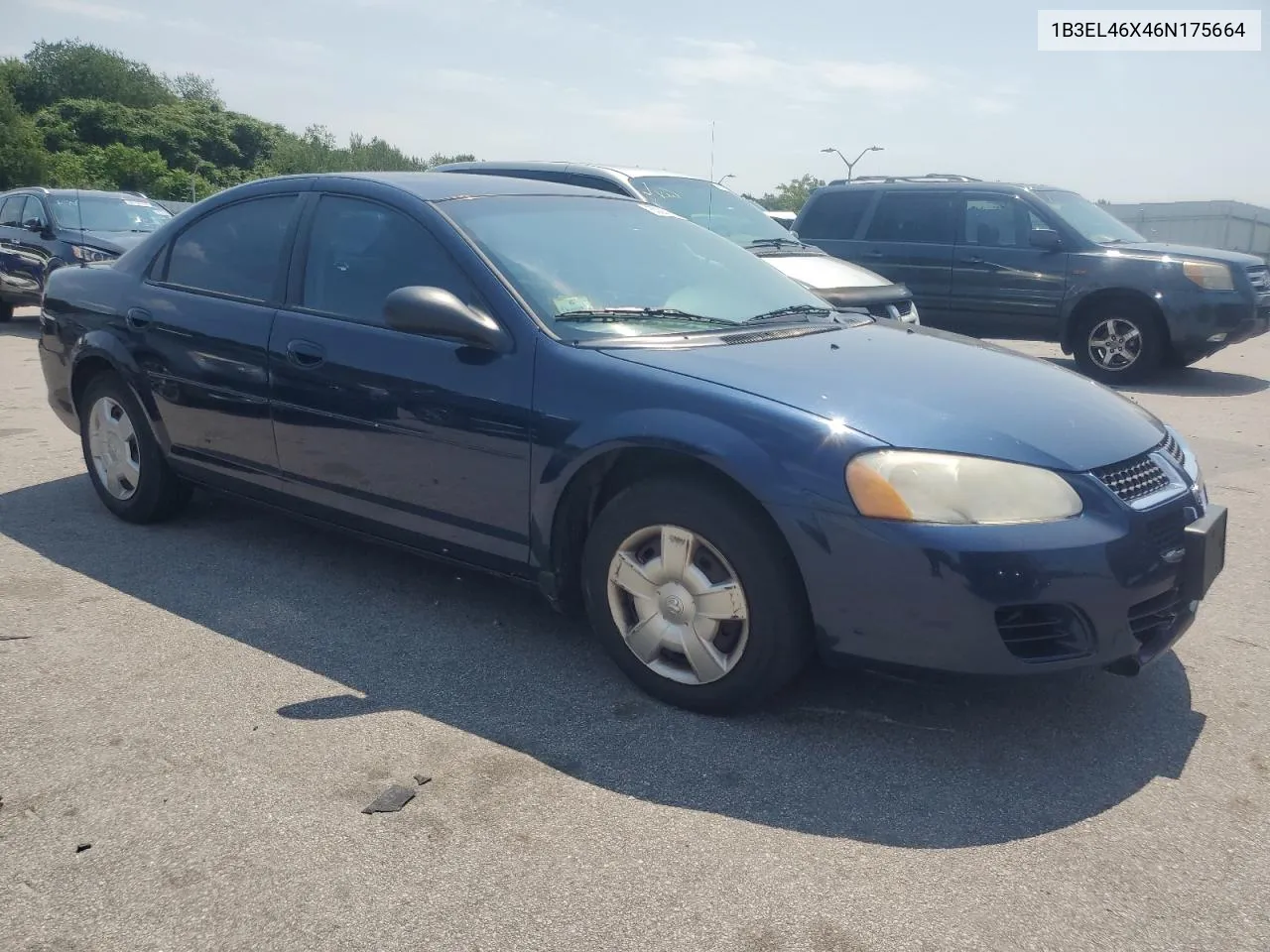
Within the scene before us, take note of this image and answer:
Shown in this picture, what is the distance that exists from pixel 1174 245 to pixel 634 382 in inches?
353

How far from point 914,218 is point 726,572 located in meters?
8.88

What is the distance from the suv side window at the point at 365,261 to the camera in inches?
153

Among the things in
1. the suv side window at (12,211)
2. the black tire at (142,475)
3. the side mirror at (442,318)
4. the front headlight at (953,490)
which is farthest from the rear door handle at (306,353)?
the suv side window at (12,211)

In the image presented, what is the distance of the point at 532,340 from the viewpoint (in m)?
3.55

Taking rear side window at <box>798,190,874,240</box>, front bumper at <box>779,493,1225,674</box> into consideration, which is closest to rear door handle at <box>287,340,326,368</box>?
front bumper at <box>779,493,1225,674</box>

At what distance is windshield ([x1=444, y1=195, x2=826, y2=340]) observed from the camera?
146 inches

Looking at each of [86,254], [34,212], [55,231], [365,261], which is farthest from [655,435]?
[34,212]

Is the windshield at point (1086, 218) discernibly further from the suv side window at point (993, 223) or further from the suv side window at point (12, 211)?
the suv side window at point (12, 211)

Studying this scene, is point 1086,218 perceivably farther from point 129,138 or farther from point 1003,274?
point 129,138

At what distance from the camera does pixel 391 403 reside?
383 cm

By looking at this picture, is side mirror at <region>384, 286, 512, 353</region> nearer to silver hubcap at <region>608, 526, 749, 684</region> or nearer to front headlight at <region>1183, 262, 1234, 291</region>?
silver hubcap at <region>608, 526, 749, 684</region>

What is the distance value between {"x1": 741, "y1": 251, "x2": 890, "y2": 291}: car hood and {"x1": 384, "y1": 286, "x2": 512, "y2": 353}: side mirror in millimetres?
4532

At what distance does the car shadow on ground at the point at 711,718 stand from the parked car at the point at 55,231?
9952 mm

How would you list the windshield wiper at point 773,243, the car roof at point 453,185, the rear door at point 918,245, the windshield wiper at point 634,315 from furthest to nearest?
the rear door at point 918,245, the windshield wiper at point 773,243, the car roof at point 453,185, the windshield wiper at point 634,315
